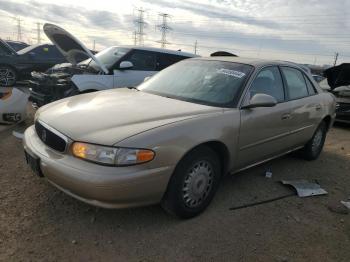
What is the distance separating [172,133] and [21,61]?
10.3m

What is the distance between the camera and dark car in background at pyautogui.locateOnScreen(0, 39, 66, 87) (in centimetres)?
1171

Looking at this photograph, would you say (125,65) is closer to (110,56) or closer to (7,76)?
(110,56)

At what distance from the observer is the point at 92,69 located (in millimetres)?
7469

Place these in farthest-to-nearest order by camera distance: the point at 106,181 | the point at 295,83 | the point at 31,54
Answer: the point at 31,54 → the point at 295,83 → the point at 106,181

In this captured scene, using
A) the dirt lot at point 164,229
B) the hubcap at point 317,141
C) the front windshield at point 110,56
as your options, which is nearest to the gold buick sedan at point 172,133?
the dirt lot at point 164,229

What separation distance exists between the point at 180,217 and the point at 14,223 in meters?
1.50

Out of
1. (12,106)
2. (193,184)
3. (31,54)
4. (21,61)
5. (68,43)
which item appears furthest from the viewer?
(31,54)

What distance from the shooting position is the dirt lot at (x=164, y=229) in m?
3.06

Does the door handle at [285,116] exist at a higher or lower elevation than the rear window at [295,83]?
lower

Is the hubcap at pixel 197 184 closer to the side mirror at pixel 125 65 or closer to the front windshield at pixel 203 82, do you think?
A: the front windshield at pixel 203 82

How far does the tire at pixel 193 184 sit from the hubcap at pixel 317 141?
107 inches

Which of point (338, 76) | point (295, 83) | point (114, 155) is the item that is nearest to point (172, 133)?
point (114, 155)

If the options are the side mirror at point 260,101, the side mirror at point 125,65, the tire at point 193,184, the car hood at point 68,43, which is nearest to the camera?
the tire at point 193,184

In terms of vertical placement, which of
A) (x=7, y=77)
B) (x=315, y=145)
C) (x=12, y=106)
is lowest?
(x=7, y=77)
